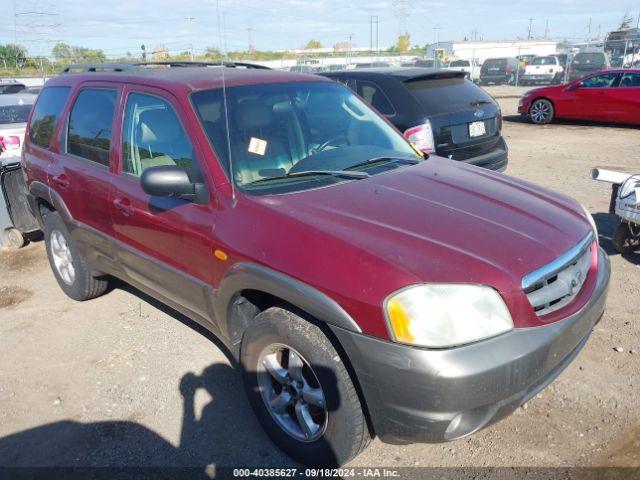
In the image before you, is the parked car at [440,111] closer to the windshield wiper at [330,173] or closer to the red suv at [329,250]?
the red suv at [329,250]

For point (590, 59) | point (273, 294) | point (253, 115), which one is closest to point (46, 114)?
point (253, 115)

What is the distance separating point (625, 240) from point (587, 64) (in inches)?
857

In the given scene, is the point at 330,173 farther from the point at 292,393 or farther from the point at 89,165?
the point at 89,165

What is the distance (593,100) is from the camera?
538 inches

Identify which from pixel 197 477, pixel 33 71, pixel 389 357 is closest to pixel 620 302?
pixel 389 357

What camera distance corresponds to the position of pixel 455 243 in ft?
7.68

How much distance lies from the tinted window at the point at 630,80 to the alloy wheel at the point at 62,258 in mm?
13502

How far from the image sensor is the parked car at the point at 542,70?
2727 cm

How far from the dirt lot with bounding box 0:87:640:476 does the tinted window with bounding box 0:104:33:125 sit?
146 inches

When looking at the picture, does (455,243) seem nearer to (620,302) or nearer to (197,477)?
(197,477)

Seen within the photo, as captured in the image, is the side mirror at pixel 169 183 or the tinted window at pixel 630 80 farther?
the tinted window at pixel 630 80

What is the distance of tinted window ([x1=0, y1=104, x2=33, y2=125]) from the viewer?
751 cm

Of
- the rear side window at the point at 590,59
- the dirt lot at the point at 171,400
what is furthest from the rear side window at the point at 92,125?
the rear side window at the point at 590,59

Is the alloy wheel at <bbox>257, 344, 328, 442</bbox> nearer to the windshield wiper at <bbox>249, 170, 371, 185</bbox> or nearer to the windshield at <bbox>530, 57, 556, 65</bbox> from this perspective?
the windshield wiper at <bbox>249, 170, 371, 185</bbox>
